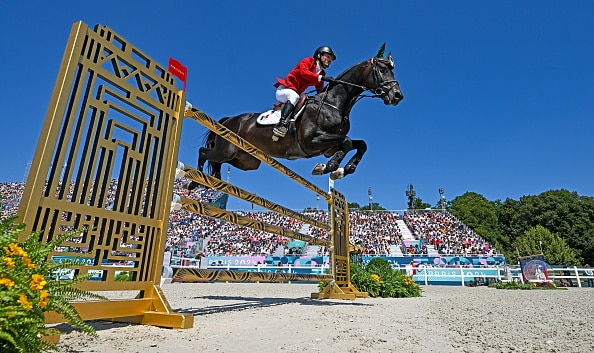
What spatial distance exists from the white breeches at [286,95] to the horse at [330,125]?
122 mm

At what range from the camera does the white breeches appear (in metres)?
4.13

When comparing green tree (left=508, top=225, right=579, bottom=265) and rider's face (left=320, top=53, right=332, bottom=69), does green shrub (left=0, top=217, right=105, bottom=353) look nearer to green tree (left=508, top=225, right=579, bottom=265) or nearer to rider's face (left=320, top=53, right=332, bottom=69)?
rider's face (left=320, top=53, right=332, bottom=69)

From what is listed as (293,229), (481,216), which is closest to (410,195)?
(481,216)

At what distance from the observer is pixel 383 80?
4133 mm

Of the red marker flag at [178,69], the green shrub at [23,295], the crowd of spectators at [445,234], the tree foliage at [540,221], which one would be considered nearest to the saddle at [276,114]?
the red marker flag at [178,69]

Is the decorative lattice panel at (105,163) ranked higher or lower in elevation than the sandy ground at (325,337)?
higher

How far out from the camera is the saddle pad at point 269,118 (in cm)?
420

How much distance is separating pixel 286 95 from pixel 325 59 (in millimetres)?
659

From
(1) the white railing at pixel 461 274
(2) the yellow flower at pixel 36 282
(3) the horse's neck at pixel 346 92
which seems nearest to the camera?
(2) the yellow flower at pixel 36 282

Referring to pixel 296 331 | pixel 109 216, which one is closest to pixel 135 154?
pixel 109 216

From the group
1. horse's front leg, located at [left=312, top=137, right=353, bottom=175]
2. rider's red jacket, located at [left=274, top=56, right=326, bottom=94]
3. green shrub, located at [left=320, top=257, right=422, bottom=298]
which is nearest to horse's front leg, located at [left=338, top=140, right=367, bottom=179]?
horse's front leg, located at [left=312, top=137, right=353, bottom=175]

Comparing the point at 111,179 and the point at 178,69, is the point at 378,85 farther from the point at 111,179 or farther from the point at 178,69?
the point at 111,179

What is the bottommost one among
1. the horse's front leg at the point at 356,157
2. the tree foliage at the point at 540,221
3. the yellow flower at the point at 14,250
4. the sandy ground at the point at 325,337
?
the sandy ground at the point at 325,337

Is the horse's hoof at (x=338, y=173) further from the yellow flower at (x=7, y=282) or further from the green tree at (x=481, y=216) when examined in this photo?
the green tree at (x=481, y=216)
